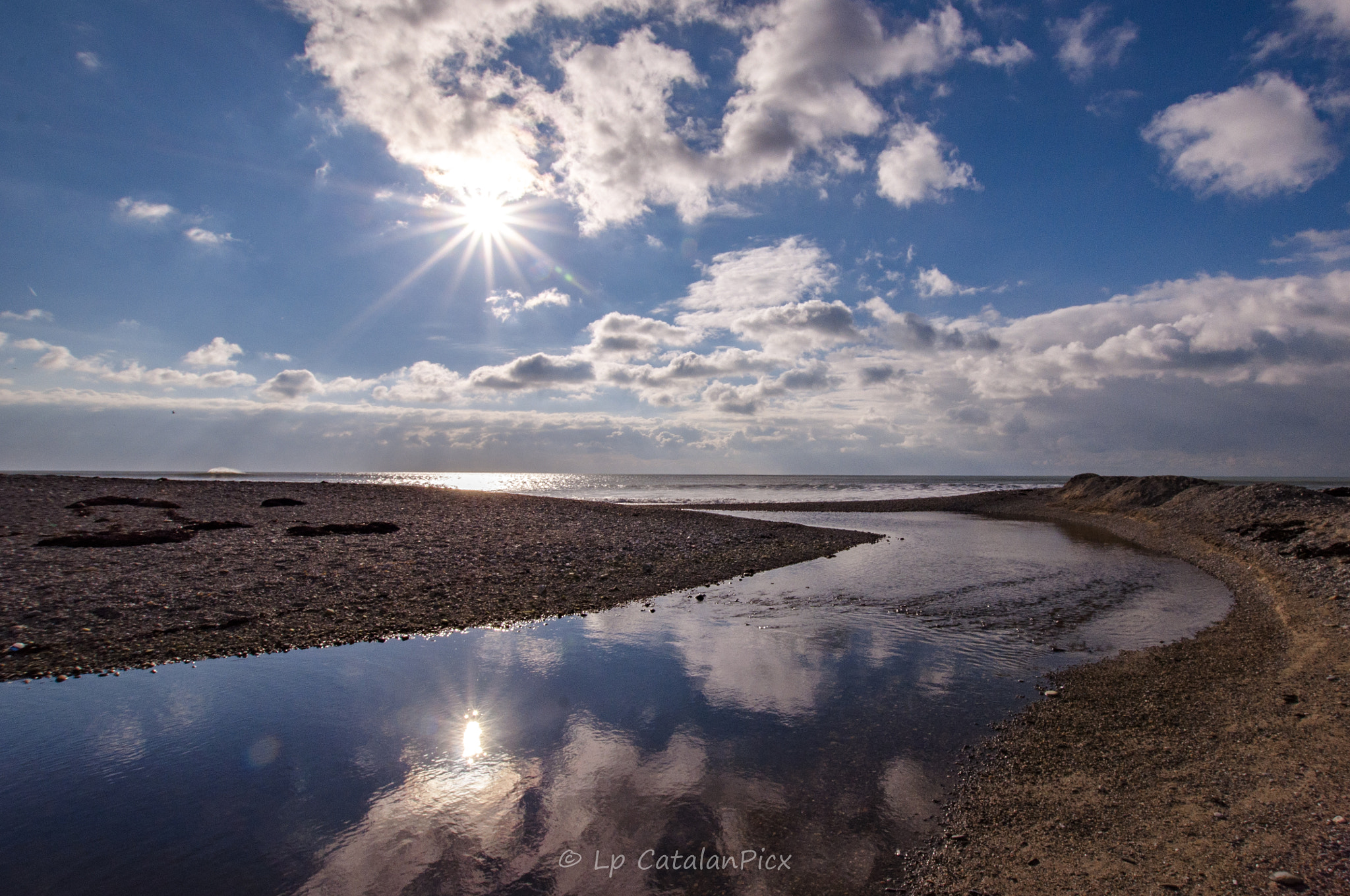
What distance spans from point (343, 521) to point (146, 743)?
21637 millimetres

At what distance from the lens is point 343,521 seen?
28.0 metres

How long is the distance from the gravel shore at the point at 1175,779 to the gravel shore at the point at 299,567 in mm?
11339

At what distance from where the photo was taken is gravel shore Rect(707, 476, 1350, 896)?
17.7 ft

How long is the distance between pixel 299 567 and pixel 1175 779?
845 inches

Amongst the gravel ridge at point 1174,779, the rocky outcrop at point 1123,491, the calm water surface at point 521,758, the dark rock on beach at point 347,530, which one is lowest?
the calm water surface at point 521,758

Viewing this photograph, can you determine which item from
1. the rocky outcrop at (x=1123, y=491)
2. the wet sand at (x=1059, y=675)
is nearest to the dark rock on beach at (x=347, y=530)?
the wet sand at (x=1059, y=675)

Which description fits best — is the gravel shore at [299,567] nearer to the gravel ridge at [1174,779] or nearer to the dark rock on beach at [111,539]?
the dark rock on beach at [111,539]

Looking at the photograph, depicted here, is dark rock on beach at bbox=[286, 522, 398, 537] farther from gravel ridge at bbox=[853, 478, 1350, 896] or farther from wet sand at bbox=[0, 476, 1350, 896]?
gravel ridge at bbox=[853, 478, 1350, 896]

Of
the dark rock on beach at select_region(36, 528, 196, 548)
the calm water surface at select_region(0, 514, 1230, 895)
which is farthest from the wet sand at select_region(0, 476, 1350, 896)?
the calm water surface at select_region(0, 514, 1230, 895)

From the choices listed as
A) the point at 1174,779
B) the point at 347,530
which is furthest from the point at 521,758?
the point at 347,530

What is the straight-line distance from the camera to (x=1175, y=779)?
22.9 ft

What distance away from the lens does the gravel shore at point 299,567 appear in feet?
41.2

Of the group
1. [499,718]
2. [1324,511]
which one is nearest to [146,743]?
[499,718]

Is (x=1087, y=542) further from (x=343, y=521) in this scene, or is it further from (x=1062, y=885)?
(x=343, y=521)
